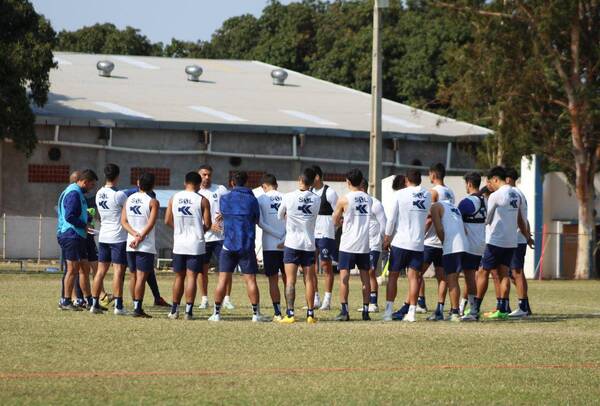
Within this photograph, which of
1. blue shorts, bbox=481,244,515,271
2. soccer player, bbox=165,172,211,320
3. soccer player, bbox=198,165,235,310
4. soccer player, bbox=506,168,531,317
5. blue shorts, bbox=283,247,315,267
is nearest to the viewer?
soccer player, bbox=165,172,211,320

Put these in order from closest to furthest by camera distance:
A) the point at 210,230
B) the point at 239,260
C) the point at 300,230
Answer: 1. the point at 239,260
2. the point at 300,230
3. the point at 210,230

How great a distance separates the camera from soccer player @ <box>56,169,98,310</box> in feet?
67.4

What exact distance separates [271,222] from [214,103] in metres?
36.1

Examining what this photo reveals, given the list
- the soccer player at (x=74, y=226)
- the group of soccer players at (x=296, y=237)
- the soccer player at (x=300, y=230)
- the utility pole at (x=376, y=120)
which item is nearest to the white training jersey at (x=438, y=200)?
the group of soccer players at (x=296, y=237)

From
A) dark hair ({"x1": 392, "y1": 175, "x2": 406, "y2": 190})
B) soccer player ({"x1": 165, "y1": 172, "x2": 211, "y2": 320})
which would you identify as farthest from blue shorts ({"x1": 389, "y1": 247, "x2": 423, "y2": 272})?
soccer player ({"x1": 165, "y1": 172, "x2": 211, "y2": 320})

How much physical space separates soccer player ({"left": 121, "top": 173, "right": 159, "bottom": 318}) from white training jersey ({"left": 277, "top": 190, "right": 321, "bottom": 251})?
1.89 m

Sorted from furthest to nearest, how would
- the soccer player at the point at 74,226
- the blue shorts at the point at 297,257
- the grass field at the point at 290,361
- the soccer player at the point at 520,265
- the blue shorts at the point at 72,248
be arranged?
the soccer player at the point at 520,265 < the blue shorts at the point at 72,248 < the soccer player at the point at 74,226 < the blue shorts at the point at 297,257 < the grass field at the point at 290,361

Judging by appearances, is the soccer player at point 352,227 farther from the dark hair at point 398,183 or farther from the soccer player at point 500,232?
the soccer player at point 500,232

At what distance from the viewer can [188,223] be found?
19312 mm

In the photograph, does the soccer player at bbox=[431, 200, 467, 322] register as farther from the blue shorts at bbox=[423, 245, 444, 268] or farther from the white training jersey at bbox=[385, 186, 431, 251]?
the blue shorts at bbox=[423, 245, 444, 268]

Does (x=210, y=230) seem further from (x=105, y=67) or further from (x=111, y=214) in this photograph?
(x=105, y=67)

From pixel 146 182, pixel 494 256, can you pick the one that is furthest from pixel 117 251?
pixel 494 256

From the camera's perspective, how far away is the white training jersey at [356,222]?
19.7m

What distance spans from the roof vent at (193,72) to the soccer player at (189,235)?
1614 inches
